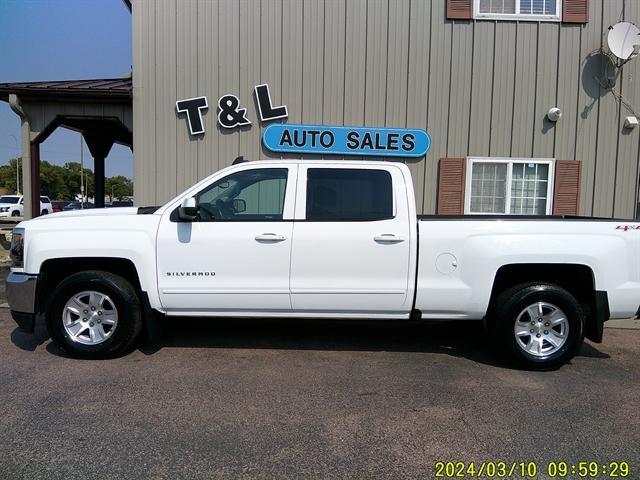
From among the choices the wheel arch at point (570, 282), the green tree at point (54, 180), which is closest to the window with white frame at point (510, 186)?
the wheel arch at point (570, 282)

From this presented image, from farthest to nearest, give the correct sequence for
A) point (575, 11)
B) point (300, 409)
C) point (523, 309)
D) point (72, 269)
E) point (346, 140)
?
point (346, 140), point (575, 11), point (72, 269), point (523, 309), point (300, 409)

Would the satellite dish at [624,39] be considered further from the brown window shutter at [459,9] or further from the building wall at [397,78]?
the brown window shutter at [459,9]

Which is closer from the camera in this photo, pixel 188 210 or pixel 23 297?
pixel 188 210

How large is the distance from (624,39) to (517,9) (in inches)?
69.4

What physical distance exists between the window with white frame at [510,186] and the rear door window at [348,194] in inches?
185

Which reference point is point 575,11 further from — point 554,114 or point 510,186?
point 510,186

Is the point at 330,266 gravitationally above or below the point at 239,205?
below

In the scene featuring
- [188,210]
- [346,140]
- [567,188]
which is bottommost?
[188,210]

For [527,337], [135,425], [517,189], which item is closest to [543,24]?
[517,189]

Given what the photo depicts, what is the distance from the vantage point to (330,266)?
4.53 meters

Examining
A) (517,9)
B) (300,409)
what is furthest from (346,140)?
(300,409)

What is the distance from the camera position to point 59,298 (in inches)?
181

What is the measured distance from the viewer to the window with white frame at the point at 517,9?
8.73 meters

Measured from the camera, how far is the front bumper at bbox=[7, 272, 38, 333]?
179 inches
